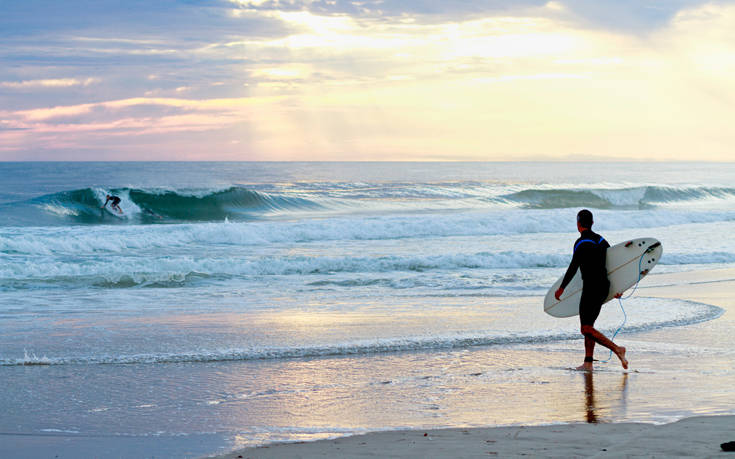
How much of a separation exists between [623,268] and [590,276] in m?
0.60

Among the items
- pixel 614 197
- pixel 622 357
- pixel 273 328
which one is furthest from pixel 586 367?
pixel 614 197

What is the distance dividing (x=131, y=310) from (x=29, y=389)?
13.3 ft

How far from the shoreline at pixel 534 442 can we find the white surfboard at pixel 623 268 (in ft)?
7.24

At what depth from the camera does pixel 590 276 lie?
6.50m

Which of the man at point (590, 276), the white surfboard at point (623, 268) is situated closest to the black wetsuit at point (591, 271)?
the man at point (590, 276)

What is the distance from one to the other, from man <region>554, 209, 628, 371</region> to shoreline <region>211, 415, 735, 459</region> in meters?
1.75

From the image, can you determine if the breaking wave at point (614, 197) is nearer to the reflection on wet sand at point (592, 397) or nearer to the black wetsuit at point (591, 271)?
the black wetsuit at point (591, 271)

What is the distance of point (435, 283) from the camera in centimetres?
1275

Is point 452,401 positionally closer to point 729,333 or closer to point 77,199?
point 729,333

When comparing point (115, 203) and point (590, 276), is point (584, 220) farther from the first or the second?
point (115, 203)

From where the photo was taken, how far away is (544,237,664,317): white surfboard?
22.5 ft

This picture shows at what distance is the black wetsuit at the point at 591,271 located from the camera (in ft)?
21.3

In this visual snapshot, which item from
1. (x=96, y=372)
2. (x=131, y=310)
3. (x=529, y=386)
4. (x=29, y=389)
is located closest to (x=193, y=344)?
(x=96, y=372)

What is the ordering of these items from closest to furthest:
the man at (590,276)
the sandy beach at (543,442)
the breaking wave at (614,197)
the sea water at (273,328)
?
the sandy beach at (543,442) < the sea water at (273,328) < the man at (590,276) < the breaking wave at (614,197)
